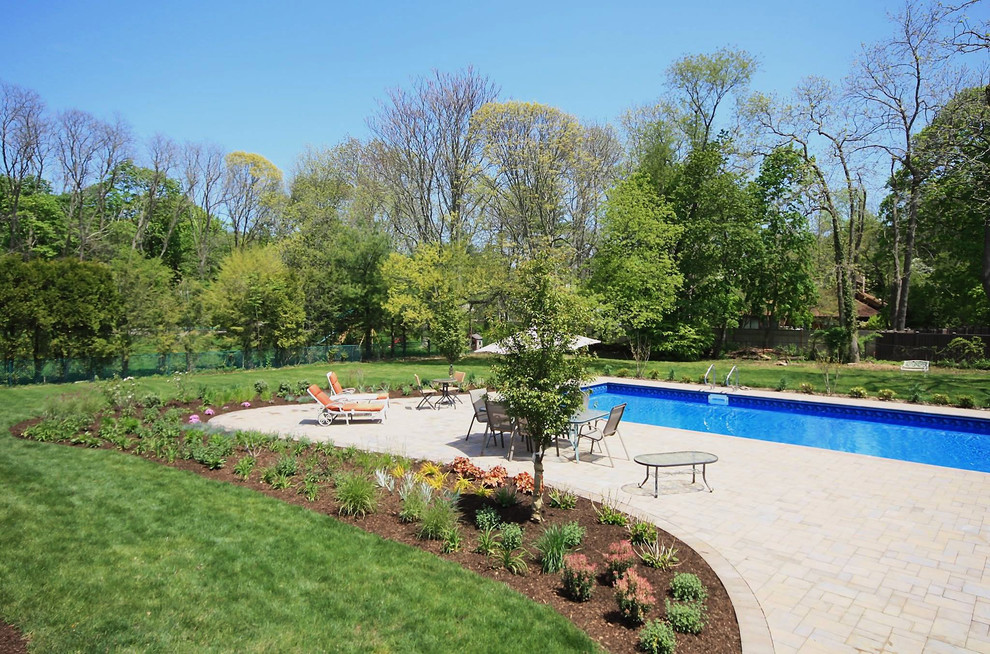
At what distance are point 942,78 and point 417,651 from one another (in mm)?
26953

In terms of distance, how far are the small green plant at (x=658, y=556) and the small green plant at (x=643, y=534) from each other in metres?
0.09

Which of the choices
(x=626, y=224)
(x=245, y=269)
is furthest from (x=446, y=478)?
(x=245, y=269)

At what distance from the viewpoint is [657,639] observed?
3844 mm

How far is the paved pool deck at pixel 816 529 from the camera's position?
14.2 ft

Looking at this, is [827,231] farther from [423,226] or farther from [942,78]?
[423,226]

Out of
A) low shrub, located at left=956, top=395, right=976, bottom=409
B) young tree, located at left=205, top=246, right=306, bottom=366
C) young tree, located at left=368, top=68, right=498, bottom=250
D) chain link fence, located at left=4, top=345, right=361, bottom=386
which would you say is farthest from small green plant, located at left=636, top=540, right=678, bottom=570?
young tree, located at left=368, top=68, right=498, bottom=250

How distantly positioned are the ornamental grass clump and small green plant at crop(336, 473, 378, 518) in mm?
2885

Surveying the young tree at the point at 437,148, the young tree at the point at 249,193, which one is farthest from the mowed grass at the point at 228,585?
the young tree at the point at 249,193

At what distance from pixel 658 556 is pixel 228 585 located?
3875 mm

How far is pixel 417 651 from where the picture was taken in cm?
383

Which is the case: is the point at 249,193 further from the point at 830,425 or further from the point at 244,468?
the point at 830,425

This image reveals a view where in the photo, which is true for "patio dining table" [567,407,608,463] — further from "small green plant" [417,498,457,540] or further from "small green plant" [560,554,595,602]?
"small green plant" [560,554,595,602]

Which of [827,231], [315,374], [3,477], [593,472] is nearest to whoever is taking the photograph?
[3,477]

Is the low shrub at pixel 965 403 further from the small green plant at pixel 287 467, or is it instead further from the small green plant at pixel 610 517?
the small green plant at pixel 287 467
